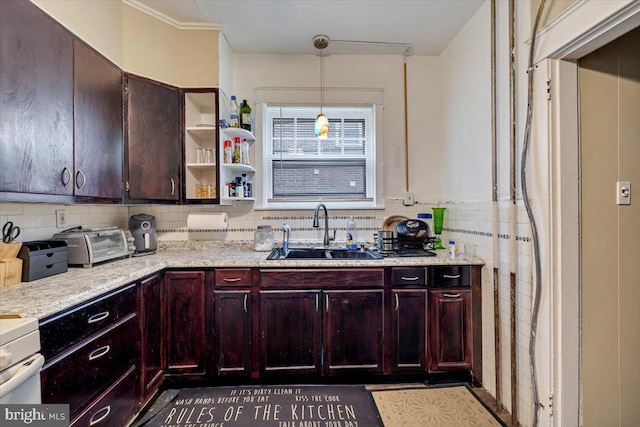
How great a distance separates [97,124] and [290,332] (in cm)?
181

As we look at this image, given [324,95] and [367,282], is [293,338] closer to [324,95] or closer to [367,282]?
[367,282]

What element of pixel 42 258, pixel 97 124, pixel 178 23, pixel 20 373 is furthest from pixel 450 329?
pixel 178 23

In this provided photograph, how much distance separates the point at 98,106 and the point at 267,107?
1326 millimetres

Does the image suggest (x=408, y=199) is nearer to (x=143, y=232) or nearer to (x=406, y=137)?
(x=406, y=137)

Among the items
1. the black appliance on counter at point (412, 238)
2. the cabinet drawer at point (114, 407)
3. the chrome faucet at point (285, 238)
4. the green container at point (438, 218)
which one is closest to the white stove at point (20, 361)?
the cabinet drawer at point (114, 407)

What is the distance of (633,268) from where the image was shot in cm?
147

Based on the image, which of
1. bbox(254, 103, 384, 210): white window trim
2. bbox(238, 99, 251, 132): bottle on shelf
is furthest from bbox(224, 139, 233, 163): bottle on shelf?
bbox(254, 103, 384, 210): white window trim

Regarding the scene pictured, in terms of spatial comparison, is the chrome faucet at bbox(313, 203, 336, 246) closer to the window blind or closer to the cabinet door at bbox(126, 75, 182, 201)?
the window blind

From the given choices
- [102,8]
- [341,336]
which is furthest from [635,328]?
[102,8]

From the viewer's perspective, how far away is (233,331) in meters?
2.04

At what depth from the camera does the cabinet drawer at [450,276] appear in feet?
6.79

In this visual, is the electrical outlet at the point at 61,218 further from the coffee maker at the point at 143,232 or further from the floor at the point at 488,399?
the floor at the point at 488,399

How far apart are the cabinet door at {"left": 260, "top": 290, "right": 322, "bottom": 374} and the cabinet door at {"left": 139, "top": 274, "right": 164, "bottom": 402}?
676 mm

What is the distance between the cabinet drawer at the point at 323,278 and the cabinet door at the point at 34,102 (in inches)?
49.8
